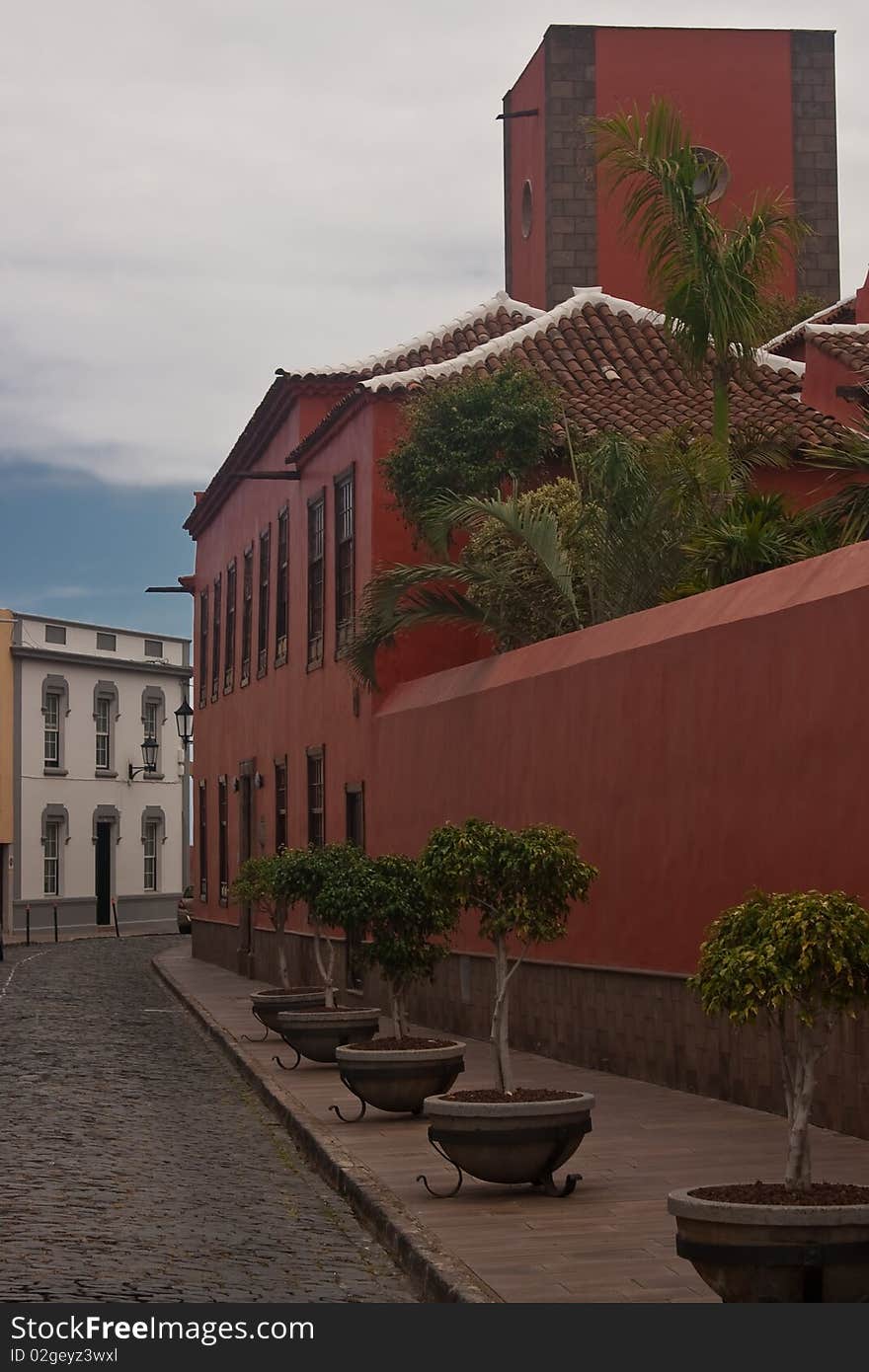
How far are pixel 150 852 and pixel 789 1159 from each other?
50588 mm

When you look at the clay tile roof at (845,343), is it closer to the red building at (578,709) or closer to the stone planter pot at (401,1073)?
the red building at (578,709)

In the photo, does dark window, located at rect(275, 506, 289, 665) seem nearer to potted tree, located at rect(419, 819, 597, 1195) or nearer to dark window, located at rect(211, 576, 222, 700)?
dark window, located at rect(211, 576, 222, 700)

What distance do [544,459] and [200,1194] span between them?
44.0 feet

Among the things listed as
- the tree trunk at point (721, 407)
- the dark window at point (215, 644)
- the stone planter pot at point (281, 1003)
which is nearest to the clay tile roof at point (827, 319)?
the tree trunk at point (721, 407)

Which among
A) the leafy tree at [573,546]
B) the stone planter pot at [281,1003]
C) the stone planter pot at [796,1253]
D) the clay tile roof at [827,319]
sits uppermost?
the clay tile roof at [827,319]

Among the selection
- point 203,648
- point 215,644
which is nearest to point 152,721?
point 203,648

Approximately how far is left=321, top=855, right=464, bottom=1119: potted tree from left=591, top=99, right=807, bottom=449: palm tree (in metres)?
5.27

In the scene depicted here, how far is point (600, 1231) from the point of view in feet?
25.6

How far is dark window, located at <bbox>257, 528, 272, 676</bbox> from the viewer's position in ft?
100.0

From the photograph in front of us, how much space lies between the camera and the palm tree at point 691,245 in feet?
51.4

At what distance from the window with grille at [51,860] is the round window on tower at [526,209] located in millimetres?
23148

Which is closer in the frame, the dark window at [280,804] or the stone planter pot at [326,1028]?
the stone planter pot at [326,1028]

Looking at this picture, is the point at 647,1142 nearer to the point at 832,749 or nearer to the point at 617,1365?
the point at 832,749

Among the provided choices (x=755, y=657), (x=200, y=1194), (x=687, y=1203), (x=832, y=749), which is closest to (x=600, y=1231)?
(x=687, y=1203)
